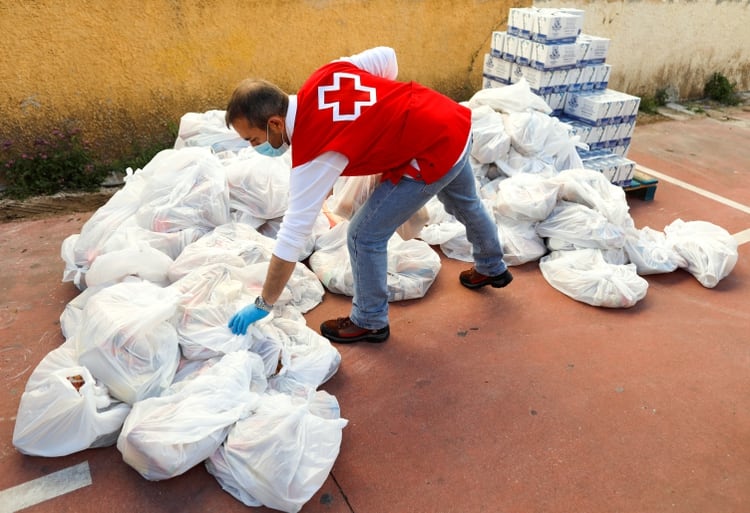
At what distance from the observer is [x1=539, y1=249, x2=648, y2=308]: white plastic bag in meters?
2.99

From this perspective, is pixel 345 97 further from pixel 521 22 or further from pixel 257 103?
pixel 521 22

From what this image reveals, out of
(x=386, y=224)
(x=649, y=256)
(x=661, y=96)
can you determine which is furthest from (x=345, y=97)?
(x=661, y=96)

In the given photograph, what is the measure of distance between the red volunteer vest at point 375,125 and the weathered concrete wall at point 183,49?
9.38 feet

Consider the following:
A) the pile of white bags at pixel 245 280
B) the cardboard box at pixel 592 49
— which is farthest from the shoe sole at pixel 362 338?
the cardboard box at pixel 592 49

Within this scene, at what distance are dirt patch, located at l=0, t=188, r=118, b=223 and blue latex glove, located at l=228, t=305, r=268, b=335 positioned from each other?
2299 mm

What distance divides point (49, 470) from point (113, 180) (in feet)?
9.69

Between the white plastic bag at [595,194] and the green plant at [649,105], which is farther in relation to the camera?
the green plant at [649,105]

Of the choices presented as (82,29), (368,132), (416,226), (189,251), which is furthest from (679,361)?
(82,29)

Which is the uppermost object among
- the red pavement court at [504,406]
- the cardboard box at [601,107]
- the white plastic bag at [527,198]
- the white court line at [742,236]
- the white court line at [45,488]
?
the cardboard box at [601,107]

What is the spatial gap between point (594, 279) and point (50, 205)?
3.73 metres

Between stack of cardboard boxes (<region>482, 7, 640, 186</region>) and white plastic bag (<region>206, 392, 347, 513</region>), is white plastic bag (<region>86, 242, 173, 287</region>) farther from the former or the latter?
stack of cardboard boxes (<region>482, 7, 640, 186</region>)

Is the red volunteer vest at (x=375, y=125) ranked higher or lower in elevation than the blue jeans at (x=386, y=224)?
higher

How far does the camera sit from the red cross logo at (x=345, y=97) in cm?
193

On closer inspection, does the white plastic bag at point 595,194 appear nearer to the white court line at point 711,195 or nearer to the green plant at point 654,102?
the white court line at point 711,195
